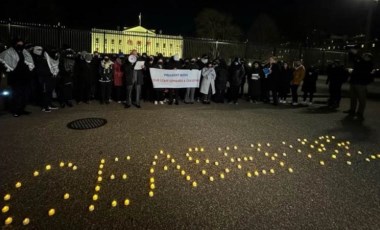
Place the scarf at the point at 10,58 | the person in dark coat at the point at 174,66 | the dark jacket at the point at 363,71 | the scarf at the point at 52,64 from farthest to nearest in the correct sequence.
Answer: the person in dark coat at the point at 174,66, the dark jacket at the point at 363,71, the scarf at the point at 52,64, the scarf at the point at 10,58

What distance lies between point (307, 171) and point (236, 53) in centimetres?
1740

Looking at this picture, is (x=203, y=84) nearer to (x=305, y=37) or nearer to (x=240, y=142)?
(x=240, y=142)

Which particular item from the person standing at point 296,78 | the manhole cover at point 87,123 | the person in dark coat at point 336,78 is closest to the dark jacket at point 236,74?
the person standing at point 296,78

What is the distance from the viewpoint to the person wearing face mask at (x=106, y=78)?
472 inches

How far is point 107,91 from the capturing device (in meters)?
12.4

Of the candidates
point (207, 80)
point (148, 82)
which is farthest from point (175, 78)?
point (207, 80)

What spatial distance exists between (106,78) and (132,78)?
3.34 feet

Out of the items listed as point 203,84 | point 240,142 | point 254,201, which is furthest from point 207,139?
point 203,84

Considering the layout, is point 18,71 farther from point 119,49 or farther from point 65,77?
point 119,49

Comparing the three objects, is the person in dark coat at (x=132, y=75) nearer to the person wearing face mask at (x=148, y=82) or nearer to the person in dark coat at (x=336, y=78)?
the person wearing face mask at (x=148, y=82)

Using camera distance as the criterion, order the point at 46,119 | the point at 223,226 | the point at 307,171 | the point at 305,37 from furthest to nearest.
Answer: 1. the point at 305,37
2. the point at 46,119
3. the point at 307,171
4. the point at 223,226

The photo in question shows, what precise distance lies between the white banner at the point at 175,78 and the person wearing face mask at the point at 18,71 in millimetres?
4496

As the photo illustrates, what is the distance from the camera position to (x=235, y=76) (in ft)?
44.5

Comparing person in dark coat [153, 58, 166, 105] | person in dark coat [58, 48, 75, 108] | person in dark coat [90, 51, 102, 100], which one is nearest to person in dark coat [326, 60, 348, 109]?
person in dark coat [153, 58, 166, 105]
